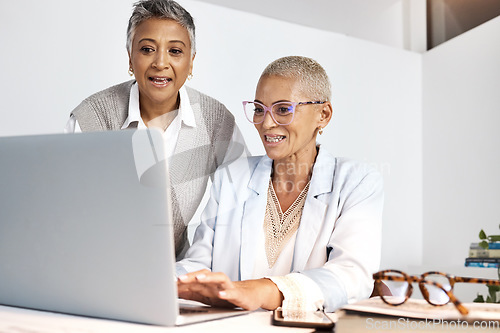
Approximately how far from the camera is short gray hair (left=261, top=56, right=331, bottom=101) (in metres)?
1.63

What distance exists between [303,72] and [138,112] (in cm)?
69

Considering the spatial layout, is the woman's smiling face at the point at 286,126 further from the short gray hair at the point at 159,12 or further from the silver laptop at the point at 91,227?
the silver laptop at the point at 91,227

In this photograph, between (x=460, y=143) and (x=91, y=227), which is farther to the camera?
(x=460, y=143)

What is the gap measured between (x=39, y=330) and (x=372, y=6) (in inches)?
181

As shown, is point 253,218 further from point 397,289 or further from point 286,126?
point 397,289

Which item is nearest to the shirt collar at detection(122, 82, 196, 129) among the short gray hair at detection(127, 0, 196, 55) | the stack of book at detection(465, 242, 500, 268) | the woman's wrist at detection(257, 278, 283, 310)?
the short gray hair at detection(127, 0, 196, 55)

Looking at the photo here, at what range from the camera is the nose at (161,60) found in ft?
6.32

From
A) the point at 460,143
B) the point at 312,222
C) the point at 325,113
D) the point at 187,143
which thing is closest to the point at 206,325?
the point at 312,222

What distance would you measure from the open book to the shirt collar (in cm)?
129

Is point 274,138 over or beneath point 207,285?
over

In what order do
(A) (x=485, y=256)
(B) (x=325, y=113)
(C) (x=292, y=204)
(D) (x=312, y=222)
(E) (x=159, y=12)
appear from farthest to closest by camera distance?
(A) (x=485, y=256) < (E) (x=159, y=12) < (B) (x=325, y=113) < (C) (x=292, y=204) < (D) (x=312, y=222)

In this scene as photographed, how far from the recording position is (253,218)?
155 cm

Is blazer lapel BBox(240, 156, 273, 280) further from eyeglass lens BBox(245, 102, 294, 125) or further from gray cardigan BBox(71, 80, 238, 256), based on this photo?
gray cardigan BBox(71, 80, 238, 256)

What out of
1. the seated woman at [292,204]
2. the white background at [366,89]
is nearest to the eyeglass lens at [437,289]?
the seated woman at [292,204]
